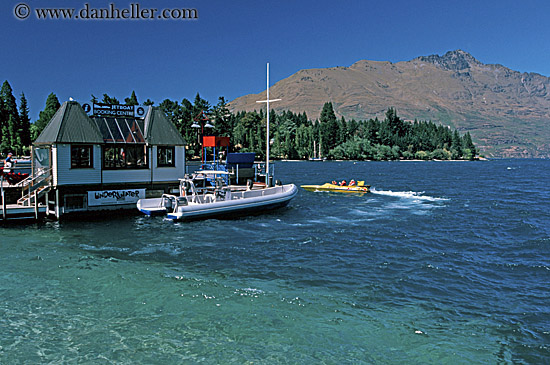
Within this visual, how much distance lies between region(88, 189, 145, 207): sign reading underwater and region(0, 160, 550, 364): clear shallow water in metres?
3.01

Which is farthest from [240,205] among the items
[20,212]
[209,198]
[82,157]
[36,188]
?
[20,212]

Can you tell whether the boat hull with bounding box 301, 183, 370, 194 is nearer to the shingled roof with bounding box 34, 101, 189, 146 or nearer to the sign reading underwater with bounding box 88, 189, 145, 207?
the shingled roof with bounding box 34, 101, 189, 146

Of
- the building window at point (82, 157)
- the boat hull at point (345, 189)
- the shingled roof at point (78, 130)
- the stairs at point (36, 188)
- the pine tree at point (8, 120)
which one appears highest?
the pine tree at point (8, 120)

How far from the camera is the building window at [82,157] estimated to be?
28.2m

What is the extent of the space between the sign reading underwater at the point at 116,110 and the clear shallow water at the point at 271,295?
9.28m

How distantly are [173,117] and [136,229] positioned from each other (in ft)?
364

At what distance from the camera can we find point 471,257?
64.1 ft

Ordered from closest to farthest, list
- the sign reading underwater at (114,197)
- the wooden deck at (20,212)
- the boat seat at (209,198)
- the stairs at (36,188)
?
the wooden deck at (20,212) < the stairs at (36,188) < the sign reading underwater at (114,197) < the boat seat at (209,198)

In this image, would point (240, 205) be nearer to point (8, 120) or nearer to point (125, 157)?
point (125, 157)

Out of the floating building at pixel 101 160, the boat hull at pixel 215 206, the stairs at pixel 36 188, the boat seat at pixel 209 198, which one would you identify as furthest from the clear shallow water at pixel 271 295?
the boat seat at pixel 209 198

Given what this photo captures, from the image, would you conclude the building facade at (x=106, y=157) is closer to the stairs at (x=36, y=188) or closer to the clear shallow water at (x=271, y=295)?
the stairs at (x=36, y=188)

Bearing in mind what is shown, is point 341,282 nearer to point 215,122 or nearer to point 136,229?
point 136,229

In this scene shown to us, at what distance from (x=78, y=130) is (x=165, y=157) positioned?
6.46 meters

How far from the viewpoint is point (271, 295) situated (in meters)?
13.7
